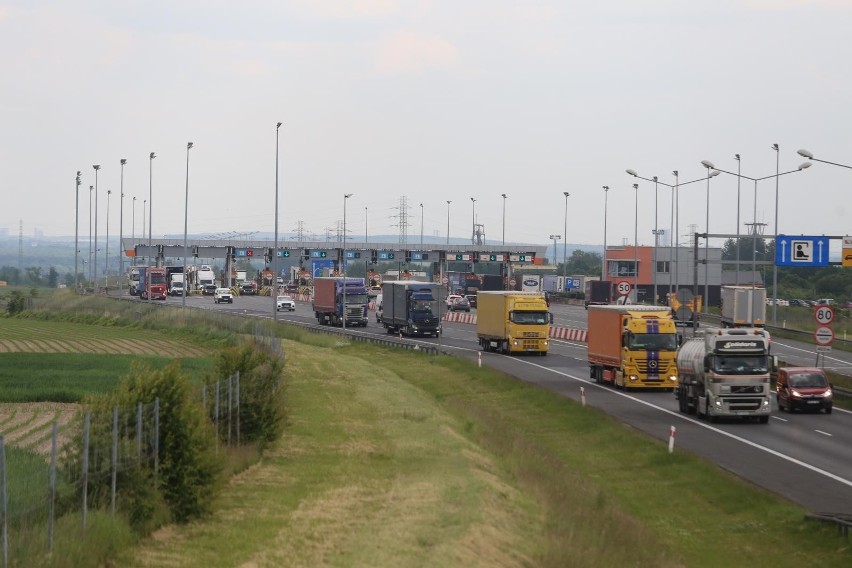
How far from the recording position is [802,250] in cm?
5669

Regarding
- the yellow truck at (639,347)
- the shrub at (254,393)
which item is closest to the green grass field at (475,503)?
the shrub at (254,393)

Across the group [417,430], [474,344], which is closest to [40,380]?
[417,430]

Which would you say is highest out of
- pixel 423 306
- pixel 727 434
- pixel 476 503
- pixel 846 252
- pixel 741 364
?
pixel 846 252

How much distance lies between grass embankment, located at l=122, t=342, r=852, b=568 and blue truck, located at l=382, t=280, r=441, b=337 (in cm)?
3806

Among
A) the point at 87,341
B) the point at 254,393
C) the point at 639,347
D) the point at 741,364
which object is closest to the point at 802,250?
the point at 639,347

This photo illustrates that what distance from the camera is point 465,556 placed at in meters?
18.3

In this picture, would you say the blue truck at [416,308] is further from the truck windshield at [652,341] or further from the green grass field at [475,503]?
the green grass field at [475,503]

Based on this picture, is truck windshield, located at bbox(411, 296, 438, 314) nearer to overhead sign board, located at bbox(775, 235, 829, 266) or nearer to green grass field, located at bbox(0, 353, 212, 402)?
green grass field, located at bbox(0, 353, 212, 402)

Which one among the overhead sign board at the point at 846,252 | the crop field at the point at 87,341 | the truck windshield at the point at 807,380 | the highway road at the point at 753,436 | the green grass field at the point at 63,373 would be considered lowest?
the highway road at the point at 753,436

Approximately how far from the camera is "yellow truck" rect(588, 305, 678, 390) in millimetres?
49562

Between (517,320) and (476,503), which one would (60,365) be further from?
(476,503)

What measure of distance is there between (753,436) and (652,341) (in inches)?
484

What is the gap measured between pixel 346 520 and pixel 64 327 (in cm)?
7101

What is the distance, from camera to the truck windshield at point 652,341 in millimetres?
49500
